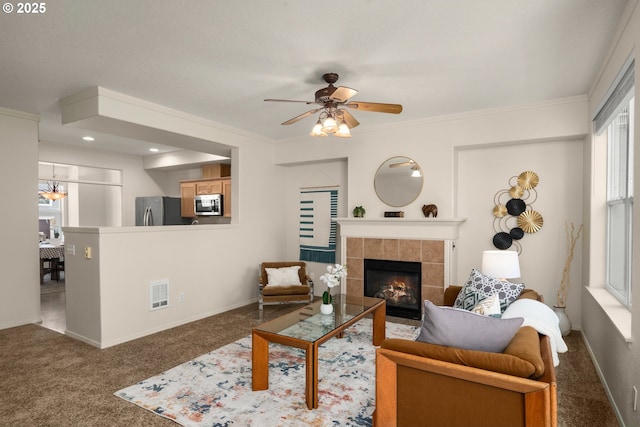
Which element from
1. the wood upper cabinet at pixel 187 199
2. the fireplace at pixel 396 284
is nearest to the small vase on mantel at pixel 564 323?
the fireplace at pixel 396 284

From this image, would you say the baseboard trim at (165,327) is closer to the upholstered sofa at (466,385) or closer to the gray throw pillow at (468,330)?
the upholstered sofa at (466,385)

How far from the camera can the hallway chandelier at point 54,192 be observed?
6.63 meters

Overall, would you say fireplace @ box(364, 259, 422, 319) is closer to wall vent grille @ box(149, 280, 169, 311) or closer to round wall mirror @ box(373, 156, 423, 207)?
round wall mirror @ box(373, 156, 423, 207)

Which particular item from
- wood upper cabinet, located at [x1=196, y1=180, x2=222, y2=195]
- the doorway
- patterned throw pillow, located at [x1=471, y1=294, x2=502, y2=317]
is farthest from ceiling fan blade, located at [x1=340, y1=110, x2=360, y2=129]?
the doorway

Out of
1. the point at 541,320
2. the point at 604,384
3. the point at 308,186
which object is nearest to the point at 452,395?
the point at 541,320

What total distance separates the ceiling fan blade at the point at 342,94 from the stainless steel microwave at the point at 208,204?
4.12 metres

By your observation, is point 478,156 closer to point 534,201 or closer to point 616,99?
point 534,201

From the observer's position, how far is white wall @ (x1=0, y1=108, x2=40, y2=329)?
4266 mm

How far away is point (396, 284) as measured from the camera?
4895 mm

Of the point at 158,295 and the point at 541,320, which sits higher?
the point at 541,320

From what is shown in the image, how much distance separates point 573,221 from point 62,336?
5.94m

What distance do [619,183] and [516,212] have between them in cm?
127

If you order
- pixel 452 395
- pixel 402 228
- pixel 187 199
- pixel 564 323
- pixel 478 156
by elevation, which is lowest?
pixel 564 323

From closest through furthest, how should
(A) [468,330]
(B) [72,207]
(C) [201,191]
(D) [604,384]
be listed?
(A) [468,330]
(D) [604,384]
(C) [201,191]
(B) [72,207]
